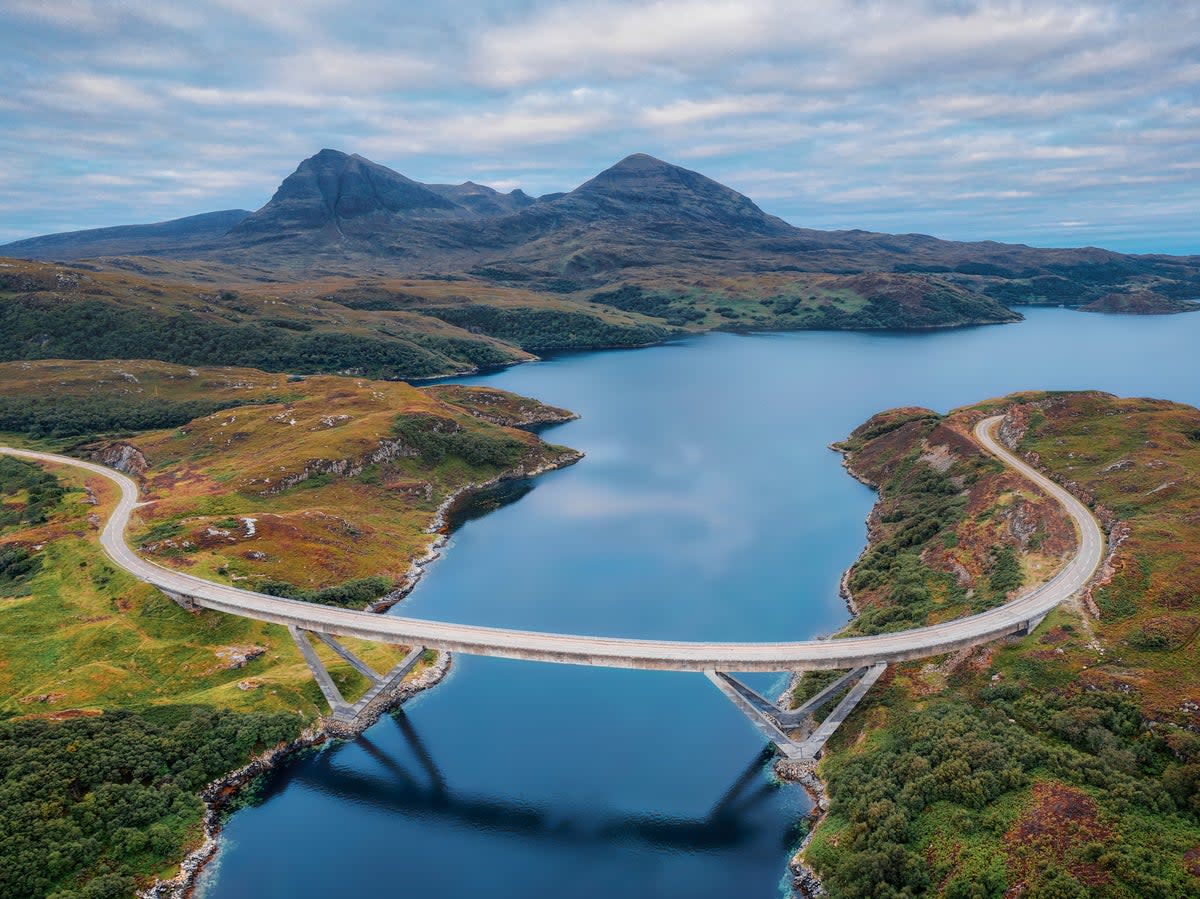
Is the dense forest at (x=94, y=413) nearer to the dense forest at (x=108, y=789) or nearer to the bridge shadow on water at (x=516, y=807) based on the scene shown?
the dense forest at (x=108, y=789)

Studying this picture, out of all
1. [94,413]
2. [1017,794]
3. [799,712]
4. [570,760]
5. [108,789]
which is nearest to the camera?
[1017,794]

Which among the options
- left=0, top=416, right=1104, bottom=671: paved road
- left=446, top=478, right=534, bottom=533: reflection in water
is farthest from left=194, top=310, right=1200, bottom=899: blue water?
left=446, top=478, right=534, bottom=533: reflection in water

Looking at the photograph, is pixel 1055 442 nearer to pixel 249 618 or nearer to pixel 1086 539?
pixel 1086 539

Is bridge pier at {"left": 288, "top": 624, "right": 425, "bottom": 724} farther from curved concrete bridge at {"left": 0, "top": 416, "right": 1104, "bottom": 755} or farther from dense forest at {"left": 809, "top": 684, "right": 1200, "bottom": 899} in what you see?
dense forest at {"left": 809, "top": 684, "right": 1200, "bottom": 899}

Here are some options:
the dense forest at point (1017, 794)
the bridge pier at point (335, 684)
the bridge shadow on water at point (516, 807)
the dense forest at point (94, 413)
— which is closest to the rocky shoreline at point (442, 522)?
the bridge pier at point (335, 684)

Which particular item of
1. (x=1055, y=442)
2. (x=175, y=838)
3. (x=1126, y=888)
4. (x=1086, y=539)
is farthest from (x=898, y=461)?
(x=175, y=838)

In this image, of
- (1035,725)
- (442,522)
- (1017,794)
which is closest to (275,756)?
(1017,794)

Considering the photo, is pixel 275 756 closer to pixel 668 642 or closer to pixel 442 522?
pixel 668 642
